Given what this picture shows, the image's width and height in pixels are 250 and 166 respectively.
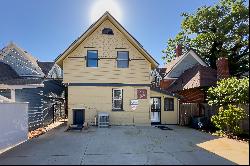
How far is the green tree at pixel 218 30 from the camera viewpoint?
30766mm

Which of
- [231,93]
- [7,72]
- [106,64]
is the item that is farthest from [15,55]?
[231,93]

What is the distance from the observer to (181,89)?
26.5 meters

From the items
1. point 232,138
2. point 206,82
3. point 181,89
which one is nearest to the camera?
point 232,138

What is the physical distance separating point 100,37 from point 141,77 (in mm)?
4112

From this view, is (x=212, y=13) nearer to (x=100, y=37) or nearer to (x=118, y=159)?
(x=100, y=37)

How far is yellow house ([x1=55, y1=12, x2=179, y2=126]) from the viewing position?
21.4m

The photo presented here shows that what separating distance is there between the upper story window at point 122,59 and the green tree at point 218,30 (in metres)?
13.0

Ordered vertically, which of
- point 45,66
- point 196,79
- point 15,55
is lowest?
point 196,79

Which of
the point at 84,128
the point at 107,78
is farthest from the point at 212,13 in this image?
the point at 84,128

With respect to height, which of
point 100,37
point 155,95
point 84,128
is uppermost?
point 100,37

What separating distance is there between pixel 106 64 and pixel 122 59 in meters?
1.22

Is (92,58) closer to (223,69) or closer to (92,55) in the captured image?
(92,55)

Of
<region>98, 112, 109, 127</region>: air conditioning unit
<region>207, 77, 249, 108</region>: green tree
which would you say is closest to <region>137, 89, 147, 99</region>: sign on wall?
<region>98, 112, 109, 127</region>: air conditioning unit

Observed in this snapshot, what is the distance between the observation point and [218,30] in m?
32.6
